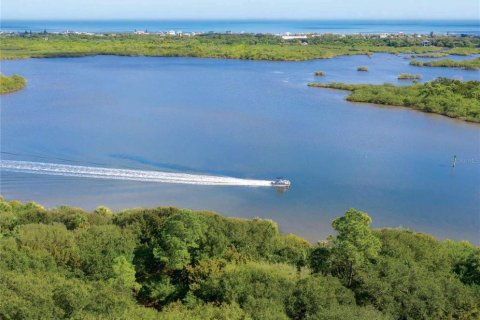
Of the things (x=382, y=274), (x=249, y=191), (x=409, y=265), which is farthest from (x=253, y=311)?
(x=249, y=191)

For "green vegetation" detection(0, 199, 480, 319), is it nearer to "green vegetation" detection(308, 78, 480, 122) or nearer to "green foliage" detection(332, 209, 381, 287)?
"green foliage" detection(332, 209, 381, 287)

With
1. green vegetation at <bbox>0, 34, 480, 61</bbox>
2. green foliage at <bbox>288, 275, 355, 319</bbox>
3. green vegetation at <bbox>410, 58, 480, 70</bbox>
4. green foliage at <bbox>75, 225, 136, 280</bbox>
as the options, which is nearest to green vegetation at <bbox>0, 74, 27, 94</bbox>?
green vegetation at <bbox>0, 34, 480, 61</bbox>

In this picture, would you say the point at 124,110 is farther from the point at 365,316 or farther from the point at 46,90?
the point at 365,316

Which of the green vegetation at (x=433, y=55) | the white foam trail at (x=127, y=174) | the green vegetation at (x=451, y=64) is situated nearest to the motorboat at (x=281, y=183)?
the white foam trail at (x=127, y=174)

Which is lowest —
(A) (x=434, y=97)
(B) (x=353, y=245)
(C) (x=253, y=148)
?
(C) (x=253, y=148)

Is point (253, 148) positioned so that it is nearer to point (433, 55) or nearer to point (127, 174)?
point (127, 174)

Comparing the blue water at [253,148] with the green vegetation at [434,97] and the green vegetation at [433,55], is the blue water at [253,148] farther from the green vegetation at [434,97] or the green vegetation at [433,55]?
the green vegetation at [433,55]

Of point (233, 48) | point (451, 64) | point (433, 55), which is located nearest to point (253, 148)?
point (451, 64)
